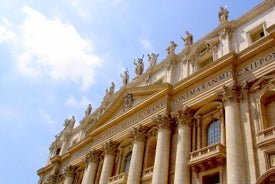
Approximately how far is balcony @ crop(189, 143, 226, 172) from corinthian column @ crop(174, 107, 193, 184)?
1.84 feet

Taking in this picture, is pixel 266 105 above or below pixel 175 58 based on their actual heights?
below

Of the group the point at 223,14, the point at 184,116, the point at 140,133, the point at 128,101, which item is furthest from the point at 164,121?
the point at 223,14

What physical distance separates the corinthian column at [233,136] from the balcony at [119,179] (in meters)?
8.38

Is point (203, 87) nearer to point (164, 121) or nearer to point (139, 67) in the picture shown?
point (164, 121)

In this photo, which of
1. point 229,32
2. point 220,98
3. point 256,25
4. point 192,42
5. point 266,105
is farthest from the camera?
point 192,42

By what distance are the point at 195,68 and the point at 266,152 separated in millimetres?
9520

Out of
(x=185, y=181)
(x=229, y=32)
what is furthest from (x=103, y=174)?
(x=229, y=32)

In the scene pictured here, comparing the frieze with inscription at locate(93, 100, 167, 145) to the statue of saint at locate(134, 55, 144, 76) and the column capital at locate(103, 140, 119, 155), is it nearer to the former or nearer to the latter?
the column capital at locate(103, 140, 119, 155)

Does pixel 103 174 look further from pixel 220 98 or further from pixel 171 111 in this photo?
pixel 220 98

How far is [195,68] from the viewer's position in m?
23.8

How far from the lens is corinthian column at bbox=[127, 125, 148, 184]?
2162 centimetres

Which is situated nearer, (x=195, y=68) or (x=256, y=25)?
(x=256, y=25)

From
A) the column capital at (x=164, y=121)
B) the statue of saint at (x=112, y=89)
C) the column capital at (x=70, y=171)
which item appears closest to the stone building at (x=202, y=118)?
the column capital at (x=164, y=121)

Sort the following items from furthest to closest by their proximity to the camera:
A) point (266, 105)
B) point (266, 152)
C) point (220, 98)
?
point (220, 98)
point (266, 105)
point (266, 152)
